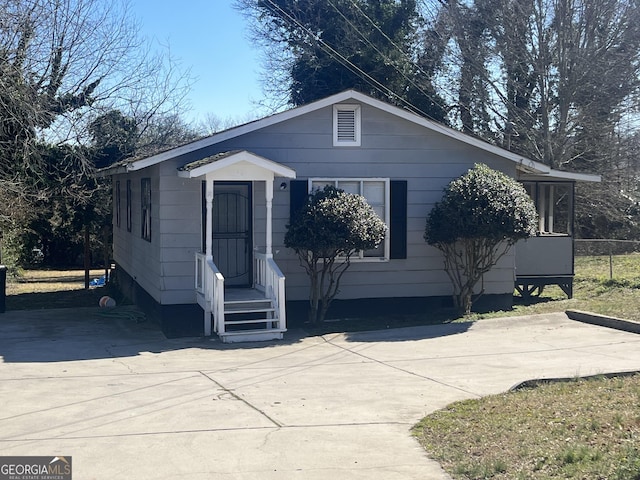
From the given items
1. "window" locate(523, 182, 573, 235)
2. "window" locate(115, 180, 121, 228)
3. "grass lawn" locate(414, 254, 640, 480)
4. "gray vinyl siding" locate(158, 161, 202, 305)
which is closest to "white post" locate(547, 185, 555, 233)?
"window" locate(523, 182, 573, 235)

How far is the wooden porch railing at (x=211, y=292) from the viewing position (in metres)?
12.5

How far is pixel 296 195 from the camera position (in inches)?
558

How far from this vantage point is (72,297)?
1975 centimetres

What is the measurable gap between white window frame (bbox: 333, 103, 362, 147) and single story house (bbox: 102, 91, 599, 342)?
0.02m

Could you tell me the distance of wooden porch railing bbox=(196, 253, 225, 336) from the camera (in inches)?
493

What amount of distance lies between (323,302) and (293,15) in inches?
762

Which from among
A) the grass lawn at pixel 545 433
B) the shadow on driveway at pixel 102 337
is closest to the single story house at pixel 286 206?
the shadow on driveway at pixel 102 337

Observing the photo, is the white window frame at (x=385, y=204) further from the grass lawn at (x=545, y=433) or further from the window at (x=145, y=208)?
the grass lawn at (x=545, y=433)

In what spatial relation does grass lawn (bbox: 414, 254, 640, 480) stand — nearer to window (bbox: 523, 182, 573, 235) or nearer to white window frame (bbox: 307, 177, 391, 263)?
white window frame (bbox: 307, 177, 391, 263)

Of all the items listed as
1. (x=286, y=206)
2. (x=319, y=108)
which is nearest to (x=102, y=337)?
(x=286, y=206)

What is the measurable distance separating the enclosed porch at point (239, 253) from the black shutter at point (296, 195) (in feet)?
1.61

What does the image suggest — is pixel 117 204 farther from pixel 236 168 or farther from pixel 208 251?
pixel 236 168

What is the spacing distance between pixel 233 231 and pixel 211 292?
2.01m

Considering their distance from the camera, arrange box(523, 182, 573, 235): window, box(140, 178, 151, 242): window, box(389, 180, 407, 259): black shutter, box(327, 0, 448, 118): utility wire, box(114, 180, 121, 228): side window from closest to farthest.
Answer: box(389, 180, 407, 259): black shutter, box(140, 178, 151, 242): window, box(523, 182, 573, 235): window, box(114, 180, 121, 228): side window, box(327, 0, 448, 118): utility wire
